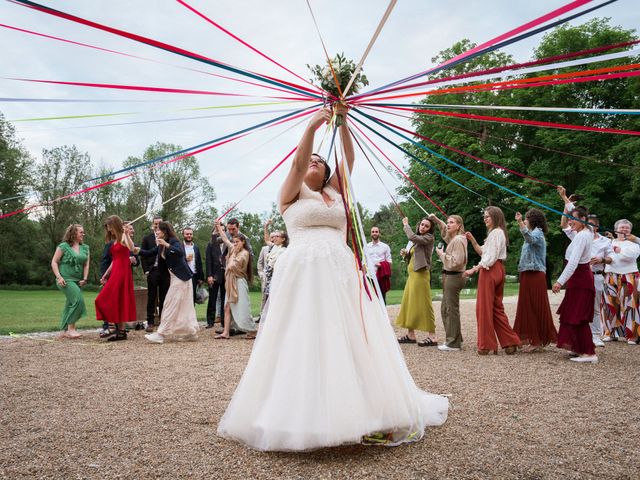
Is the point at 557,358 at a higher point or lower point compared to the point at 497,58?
lower

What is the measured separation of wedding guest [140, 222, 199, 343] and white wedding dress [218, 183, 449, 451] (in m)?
5.51

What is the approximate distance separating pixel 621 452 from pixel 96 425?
406 centimetres

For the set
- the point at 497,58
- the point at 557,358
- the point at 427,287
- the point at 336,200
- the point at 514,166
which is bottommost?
the point at 557,358

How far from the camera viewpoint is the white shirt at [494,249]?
7.13 meters

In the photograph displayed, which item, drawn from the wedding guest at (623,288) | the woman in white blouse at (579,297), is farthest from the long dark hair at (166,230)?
the wedding guest at (623,288)

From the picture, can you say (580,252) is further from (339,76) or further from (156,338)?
(156,338)

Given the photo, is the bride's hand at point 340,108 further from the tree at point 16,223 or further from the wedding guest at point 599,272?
the tree at point 16,223

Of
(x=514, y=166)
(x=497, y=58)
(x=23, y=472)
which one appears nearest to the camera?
(x=23, y=472)

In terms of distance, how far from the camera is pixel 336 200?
3688 millimetres

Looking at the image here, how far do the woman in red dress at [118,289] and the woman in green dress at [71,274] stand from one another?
47 cm

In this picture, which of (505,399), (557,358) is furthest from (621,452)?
(557,358)

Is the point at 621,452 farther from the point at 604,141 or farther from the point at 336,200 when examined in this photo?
the point at 604,141

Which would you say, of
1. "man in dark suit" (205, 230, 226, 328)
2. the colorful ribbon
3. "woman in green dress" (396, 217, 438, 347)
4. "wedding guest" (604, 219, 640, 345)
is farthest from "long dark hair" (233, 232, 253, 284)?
"wedding guest" (604, 219, 640, 345)

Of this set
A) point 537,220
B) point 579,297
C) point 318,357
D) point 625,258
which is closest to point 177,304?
point 318,357
